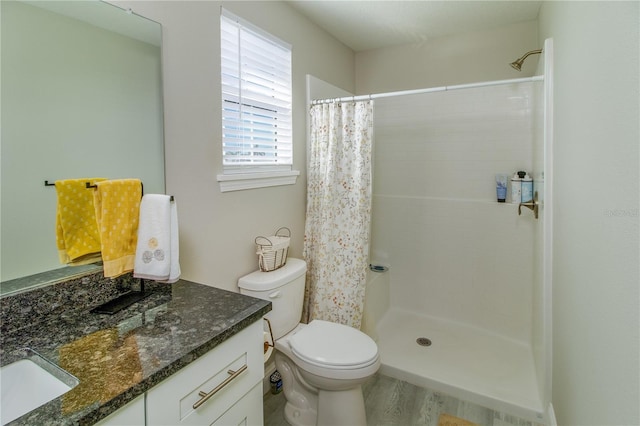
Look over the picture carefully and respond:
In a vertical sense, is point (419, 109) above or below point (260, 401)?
above

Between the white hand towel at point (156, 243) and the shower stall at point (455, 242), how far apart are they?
1624 mm

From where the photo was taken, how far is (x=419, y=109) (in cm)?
295

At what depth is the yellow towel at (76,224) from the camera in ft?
3.57

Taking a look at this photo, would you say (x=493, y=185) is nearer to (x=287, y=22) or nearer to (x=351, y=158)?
(x=351, y=158)

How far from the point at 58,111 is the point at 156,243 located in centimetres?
52

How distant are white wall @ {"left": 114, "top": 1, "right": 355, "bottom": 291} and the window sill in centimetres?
3

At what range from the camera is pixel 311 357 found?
159cm

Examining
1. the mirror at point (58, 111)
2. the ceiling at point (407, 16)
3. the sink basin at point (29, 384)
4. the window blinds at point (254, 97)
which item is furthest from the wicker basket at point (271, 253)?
the ceiling at point (407, 16)

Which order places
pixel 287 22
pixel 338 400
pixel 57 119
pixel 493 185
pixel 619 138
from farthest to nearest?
pixel 493 185 < pixel 287 22 < pixel 338 400 < pixel 57 119 < pixel 619 138

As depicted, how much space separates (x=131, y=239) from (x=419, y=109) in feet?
8.37

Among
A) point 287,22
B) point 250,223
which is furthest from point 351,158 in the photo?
point 287,22

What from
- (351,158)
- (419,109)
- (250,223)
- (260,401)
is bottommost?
(260,401)

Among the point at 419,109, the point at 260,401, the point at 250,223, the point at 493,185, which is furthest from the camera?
the point at 419,109

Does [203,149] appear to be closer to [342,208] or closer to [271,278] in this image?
[271,278]
